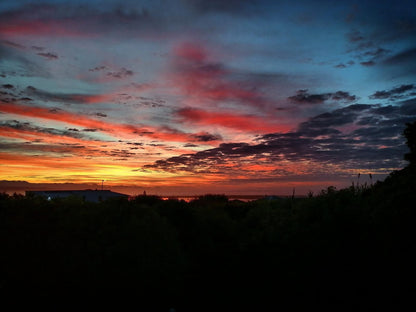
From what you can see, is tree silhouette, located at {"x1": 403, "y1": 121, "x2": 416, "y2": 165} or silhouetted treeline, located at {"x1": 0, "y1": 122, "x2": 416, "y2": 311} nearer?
silhouetted treeline, located at {"x1": 0, "y1": 122, "x2": 416, "y2": 311}

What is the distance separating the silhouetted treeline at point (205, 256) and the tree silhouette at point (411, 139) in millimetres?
1977

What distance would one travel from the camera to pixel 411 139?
398 inches

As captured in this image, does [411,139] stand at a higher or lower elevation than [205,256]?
higher

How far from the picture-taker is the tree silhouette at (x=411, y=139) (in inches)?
385

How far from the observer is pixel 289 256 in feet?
24.2

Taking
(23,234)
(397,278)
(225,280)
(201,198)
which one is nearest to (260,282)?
(225,280)

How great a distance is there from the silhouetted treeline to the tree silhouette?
1.98 m

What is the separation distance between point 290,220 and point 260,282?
155 centimetres

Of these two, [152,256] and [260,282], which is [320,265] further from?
[152,256]


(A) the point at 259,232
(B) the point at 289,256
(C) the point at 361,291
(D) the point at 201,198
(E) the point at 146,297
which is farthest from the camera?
(D) the point at 201,198

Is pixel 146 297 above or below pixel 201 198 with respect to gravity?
below

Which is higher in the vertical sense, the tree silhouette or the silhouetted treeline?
the tree silhouette

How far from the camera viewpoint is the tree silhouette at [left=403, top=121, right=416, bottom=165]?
9.79 m

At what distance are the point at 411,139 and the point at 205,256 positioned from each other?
6.60 metres
